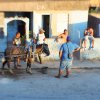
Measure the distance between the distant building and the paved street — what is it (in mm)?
8047

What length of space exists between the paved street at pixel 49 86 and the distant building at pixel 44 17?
26.4 ft

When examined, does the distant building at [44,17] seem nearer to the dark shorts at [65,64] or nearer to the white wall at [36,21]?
the white wall at [36,21]

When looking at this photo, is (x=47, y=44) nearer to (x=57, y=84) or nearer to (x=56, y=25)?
(x=57, y=84)

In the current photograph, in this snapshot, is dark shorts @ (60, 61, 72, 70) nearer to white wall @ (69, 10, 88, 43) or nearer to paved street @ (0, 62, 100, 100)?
paved street @ (0, 62, 100, 100)

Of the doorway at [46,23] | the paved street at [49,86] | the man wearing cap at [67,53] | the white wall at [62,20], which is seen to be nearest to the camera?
the paved street at [49,86]

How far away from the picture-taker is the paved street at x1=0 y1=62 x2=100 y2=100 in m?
15.3

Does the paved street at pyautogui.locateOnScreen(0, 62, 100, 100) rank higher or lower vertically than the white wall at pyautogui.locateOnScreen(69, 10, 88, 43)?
lower

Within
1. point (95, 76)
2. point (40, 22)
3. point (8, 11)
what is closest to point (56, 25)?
point (40, 22)

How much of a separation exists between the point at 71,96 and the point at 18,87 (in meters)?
2.25

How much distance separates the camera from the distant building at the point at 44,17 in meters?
27.0

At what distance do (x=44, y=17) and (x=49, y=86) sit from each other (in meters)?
11.7

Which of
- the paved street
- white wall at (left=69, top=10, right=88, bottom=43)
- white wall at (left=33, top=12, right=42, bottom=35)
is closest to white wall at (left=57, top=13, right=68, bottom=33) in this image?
white wall at (left=69, top=10, right=88, bottom=43)

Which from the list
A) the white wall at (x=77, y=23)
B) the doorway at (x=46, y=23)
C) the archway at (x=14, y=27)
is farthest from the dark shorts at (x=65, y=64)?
the doorway at (x=46, y=23)

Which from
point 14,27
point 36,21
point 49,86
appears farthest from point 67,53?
point 14,27
